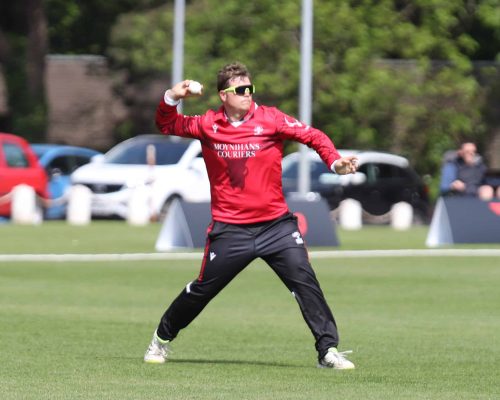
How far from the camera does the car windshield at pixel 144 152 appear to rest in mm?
33562

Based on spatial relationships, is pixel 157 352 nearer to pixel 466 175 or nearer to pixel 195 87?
pixel 195 87

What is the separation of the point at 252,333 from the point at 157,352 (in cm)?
226

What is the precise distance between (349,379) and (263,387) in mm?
682

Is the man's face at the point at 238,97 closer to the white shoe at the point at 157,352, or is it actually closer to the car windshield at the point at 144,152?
the white shoe at the point at 157,352

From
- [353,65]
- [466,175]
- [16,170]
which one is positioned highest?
[466,175]

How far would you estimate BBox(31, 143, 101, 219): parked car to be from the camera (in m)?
34.3

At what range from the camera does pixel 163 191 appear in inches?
1282

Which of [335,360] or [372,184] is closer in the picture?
[335,360]

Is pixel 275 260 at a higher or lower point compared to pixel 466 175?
higher

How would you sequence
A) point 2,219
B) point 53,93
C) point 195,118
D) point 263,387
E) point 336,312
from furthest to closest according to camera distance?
1. point 53,93
2. point 2,219
3. point 336,312
4. point 195,118
5. point 263,387

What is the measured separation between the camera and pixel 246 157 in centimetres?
1020

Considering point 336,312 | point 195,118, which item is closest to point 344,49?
point 336,312

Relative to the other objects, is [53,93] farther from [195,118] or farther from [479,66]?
[195,118]

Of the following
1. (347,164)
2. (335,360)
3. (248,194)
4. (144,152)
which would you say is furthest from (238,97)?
(144,152)
